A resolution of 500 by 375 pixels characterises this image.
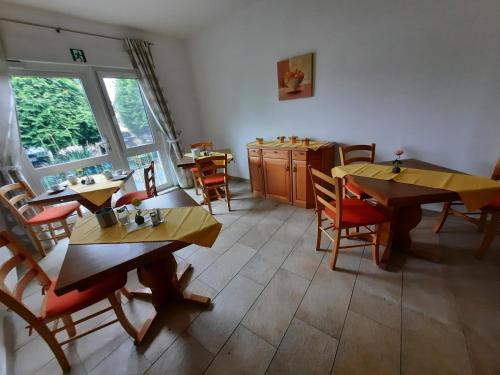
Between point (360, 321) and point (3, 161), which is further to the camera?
point (3, 161)

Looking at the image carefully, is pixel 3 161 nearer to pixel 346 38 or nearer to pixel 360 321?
pixel 360 321

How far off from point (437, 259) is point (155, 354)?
7.53 ft

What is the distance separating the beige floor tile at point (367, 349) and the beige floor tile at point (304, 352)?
0.06 metres

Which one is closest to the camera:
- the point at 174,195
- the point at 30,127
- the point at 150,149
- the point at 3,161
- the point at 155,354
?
the point at 155,354

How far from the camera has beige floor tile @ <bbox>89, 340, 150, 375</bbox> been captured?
119 centimetres

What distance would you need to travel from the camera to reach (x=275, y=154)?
283cm

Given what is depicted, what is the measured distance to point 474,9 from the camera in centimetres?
→ 171

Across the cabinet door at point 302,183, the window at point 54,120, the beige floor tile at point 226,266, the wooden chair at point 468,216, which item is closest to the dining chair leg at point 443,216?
the wooden chair at point 468,216

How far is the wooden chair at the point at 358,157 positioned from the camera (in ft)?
6.85

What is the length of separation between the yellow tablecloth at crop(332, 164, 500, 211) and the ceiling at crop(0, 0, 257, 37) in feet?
9.10

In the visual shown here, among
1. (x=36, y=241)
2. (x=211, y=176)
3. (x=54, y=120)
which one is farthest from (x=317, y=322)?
(x=54, y=120)

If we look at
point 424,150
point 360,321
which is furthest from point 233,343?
point 424,150

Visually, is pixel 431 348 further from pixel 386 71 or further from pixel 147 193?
pixel 147 193

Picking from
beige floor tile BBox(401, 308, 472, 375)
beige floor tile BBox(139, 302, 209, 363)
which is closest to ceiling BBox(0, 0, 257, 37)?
beige floor tile BBox(139, 302, 209, 363)
